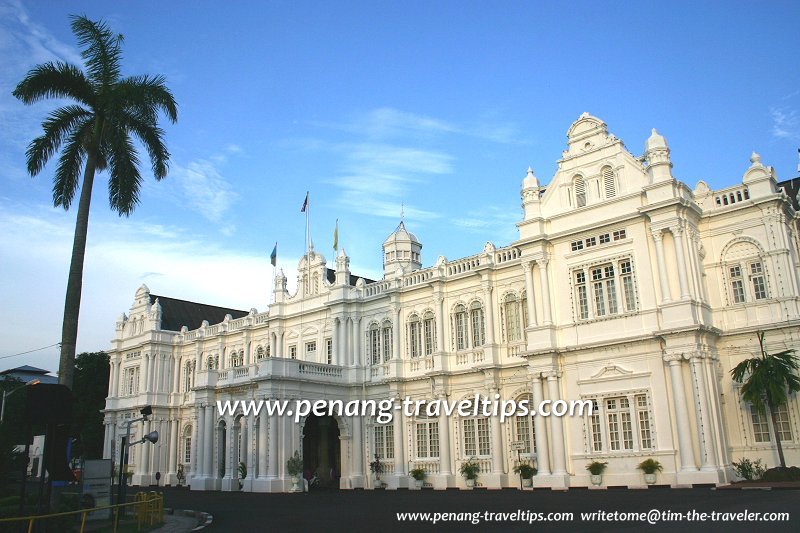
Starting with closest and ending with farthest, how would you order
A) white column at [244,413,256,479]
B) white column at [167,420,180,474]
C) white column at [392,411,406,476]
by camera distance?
white column at [244,413,256,479] < white column at [392,411,406,476] < white column at [167,420,180,474]

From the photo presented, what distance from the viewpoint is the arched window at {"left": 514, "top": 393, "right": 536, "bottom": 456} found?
30078 millimetres

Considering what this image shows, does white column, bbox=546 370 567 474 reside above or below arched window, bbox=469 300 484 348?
below

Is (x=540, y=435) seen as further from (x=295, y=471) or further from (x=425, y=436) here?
(x=295, y=471)

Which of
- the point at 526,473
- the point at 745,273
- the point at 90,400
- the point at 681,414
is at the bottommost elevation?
the point at 526,473

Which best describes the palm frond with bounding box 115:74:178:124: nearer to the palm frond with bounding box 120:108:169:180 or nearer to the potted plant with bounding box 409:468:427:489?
the palm frond with bounding box 120:108:169:180

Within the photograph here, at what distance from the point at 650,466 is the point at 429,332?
1371cm

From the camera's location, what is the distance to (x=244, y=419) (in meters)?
37.1

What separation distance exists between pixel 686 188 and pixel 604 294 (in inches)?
204

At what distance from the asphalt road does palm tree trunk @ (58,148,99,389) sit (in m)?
6.03

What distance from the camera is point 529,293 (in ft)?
96.4

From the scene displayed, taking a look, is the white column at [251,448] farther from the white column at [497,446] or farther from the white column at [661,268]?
the white column at [661,268]

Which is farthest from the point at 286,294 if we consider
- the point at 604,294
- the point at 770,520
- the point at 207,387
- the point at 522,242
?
the point at 770,520

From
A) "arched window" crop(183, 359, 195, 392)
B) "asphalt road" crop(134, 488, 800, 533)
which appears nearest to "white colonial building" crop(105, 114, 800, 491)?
"asphalt road" crop(134, 488, 800, 533)

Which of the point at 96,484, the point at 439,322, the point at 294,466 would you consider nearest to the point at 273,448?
the point at 294,466
